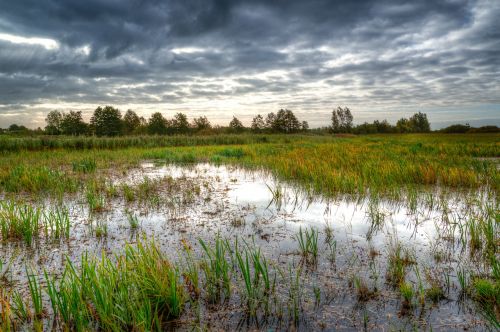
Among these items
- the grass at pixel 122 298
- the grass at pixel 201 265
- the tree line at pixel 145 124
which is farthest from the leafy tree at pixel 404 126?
the grass at pixel 122 298

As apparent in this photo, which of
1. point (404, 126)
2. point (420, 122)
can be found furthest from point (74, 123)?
point (420, 122)

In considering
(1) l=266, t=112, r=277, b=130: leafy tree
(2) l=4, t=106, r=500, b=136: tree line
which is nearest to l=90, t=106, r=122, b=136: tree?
(2) l=4, t=106, r=500, b=136: tree line

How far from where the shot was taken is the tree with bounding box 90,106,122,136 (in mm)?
65500

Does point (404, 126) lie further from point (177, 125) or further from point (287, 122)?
point (177, 125)

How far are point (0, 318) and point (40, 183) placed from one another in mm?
6405

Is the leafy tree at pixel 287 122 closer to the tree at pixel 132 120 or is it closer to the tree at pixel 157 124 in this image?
the tree at pixel 157 124

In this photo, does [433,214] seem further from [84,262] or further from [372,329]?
[84,262]

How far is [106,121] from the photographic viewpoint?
65625 millimetres

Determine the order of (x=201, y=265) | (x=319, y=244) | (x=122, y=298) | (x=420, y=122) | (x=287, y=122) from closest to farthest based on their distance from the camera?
(x=122, y=298) → (x=201, y=265) → (x=319, y=244) → (x=287, y=122) → (x=420, y=122)

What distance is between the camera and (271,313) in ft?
8.07

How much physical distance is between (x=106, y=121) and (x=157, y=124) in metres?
11.8

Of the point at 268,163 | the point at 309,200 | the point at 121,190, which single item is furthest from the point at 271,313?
the point at 268,163

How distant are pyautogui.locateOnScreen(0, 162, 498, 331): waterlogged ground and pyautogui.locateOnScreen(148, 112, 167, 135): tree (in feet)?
224

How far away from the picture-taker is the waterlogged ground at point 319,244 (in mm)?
2414
